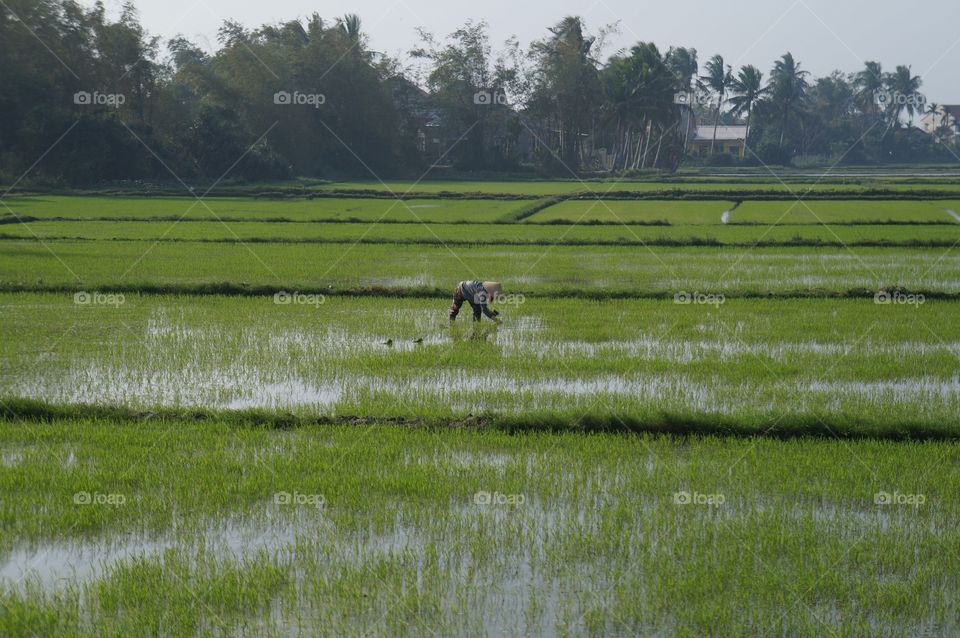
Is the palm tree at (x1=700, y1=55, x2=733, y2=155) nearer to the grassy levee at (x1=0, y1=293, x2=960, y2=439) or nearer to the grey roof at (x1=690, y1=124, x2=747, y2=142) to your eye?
the grey roof at (x1=690, y1=124, x2=747, y2=142)

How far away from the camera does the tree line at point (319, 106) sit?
33719 millimetres

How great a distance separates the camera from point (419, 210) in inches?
994

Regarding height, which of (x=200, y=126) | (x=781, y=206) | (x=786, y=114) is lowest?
(x=781, y=206)

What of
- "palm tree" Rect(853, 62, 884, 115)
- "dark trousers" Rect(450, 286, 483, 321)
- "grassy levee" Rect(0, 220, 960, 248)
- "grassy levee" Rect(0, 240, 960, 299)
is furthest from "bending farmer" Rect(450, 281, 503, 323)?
"palm tree" Rect(853, 62, 884, 115)

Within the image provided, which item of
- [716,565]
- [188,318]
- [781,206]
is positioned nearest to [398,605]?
[716,565]

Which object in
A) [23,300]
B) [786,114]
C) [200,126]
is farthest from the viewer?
[786,114]

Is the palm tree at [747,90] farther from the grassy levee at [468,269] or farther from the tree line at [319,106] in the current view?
the grassy levee at [468,269]

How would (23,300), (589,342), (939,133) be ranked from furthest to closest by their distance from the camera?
1. (939,133)
2. (23,300)
3. (589,342)

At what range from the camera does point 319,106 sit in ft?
143

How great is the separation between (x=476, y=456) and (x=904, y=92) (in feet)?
259

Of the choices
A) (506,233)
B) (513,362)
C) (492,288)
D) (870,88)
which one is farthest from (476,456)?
(870,88)

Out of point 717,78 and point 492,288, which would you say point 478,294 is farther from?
point 717,78

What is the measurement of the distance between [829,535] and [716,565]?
2.26ft

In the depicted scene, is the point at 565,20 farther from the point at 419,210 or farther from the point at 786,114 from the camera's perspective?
the point at 419,210
